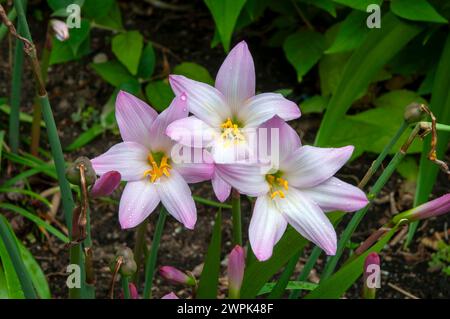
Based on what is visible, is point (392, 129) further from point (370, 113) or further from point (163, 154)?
point (163, 154)

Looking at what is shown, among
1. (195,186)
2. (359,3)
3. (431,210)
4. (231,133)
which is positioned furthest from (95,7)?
(431,210)

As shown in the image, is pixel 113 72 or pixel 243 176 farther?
pixel 113 72

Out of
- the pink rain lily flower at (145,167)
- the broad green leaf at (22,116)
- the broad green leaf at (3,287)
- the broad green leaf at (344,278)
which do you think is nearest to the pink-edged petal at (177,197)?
the pink rain lily flower at (145,167)

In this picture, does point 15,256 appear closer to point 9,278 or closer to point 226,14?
point 9,278

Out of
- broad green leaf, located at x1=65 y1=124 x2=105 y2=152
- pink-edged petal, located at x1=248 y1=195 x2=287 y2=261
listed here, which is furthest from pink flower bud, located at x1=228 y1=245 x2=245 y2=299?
broad green leaf, located at x1=65 y1=124 x2=105 y2=152

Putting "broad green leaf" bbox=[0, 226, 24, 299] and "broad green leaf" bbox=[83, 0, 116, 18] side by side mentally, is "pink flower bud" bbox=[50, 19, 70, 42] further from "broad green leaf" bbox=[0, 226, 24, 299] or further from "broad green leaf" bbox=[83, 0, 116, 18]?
"broad green leaf" bbox=[83, 0, 116, 18]

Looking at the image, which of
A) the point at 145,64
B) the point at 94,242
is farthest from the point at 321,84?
the point at 94,242
